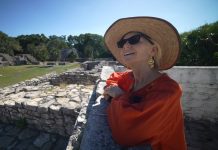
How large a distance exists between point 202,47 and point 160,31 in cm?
695

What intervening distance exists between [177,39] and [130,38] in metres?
0.50

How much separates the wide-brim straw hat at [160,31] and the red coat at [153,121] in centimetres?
60

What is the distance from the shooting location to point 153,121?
3.91 feet

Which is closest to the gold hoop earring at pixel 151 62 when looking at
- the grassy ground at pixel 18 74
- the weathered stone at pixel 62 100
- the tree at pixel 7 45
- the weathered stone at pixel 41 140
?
the weathered stone at pixel 62 100

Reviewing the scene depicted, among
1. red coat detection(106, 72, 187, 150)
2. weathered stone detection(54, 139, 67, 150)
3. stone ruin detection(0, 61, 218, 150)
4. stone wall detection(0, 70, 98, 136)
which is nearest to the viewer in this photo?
red coat detection(106, 72, 187, 150)

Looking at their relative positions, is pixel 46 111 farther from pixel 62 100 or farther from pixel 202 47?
pixel 202 47

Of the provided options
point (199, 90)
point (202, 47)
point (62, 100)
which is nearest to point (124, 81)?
point (199, 90)

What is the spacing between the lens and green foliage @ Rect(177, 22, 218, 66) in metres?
7.25

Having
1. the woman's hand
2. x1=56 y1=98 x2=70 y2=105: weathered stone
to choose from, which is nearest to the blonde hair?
the woman's hand

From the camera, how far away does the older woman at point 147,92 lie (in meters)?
1.22

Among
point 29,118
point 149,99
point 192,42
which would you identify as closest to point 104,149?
point 149,99

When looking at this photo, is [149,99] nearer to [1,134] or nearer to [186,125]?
[186,125]

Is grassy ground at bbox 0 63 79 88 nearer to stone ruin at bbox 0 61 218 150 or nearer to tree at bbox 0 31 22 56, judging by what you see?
stone ruin at bbox 0 61 218 150

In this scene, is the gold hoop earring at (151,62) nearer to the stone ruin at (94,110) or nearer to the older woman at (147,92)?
the older woman at (147,92)
